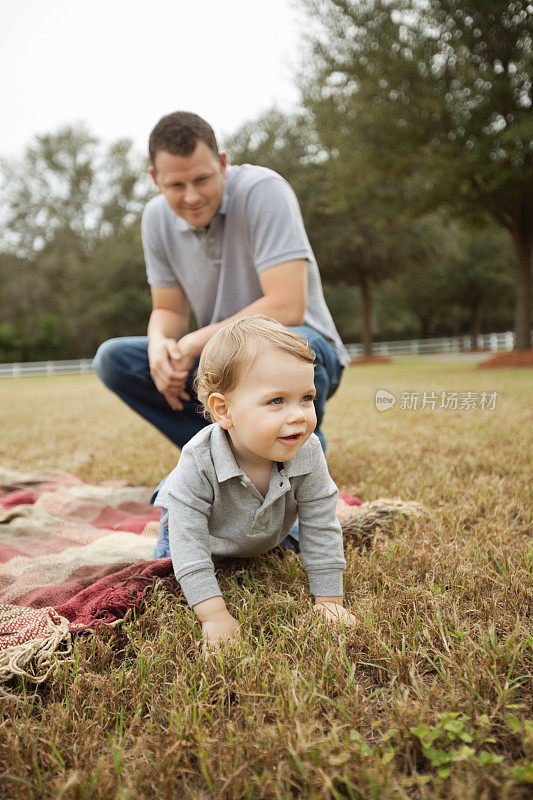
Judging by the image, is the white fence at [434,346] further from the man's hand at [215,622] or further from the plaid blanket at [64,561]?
the man's hand at [215,622]

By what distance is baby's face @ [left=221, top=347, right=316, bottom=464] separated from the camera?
1.48m

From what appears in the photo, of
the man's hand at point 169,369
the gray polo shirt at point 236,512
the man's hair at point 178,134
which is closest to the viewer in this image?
the gray polo shirt at point 236,512

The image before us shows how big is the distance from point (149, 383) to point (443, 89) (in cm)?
1141

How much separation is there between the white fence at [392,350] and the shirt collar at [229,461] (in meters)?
22.5

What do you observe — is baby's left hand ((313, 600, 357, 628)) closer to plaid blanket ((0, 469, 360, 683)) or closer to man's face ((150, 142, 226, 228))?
plaid blanket ((0, 469, 360, 683))

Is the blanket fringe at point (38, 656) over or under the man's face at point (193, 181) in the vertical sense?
under

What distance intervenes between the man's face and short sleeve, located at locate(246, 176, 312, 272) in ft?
0.60

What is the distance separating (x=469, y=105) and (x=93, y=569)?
Answer: 12.4m

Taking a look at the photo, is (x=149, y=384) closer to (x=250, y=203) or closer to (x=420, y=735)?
(x=250, y=203)

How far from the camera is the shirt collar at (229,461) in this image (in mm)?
1581

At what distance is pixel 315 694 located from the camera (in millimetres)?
1154

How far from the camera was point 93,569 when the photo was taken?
76.0 inches

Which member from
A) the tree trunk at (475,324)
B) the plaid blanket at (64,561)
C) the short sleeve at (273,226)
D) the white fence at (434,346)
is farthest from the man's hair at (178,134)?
the tree trunk at (475,324)

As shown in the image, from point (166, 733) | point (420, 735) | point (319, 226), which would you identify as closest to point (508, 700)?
point (420, 735)
